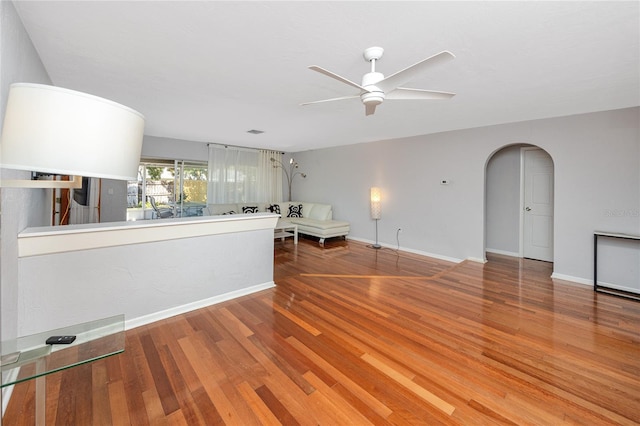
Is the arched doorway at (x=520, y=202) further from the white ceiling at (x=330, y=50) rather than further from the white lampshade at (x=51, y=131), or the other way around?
the white lampshade at (x=51, y=131)

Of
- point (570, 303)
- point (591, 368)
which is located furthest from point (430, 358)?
point (570, 303)

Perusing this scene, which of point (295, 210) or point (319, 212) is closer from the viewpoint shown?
point (319, 212)

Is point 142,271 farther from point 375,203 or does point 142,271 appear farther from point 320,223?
point 375,203

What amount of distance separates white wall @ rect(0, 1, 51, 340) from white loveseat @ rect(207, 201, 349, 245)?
447cm

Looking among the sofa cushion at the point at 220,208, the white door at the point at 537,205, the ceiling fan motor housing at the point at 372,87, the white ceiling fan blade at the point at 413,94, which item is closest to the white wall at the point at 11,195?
the ceiling fan motor housing at the point at 372,87

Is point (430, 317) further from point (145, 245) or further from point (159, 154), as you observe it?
point (159, 154)

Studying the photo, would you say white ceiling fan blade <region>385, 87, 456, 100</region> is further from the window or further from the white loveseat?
Result: the window

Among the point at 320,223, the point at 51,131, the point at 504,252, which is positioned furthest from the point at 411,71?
the point at 504,252

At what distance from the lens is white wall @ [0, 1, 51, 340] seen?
4.91ft

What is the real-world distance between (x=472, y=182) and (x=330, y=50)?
3.78m

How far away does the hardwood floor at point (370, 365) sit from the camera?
156 cm

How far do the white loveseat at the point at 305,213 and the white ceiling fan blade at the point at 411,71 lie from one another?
438 centimetres

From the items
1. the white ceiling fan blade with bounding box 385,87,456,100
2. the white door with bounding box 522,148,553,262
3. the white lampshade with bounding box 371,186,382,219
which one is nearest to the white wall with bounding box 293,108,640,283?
the white lampshade with bounding box 371,186,382,219

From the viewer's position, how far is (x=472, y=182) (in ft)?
15.4
